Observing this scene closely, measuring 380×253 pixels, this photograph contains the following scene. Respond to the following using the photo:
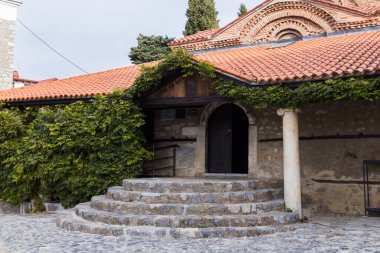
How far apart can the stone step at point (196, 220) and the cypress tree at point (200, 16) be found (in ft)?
57.4

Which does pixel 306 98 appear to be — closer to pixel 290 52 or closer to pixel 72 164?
pixel 290 52

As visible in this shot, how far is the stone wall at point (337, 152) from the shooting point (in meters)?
8.37

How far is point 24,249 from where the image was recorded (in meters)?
5.41

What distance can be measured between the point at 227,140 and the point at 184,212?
3.96 metres

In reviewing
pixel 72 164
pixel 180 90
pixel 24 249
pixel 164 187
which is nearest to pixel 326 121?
pixel 180 90

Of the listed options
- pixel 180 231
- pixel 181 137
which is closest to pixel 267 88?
pixel 180 231

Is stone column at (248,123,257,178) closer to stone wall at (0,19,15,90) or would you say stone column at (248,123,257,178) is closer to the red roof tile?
the red roof tile

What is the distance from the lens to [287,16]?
43.9ft

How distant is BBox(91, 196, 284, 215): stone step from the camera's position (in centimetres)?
679

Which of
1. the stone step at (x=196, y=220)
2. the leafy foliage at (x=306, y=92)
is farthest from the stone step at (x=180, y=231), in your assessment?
the leafy foliage at (x=306, y=92)

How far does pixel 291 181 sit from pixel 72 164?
5100 millimetres

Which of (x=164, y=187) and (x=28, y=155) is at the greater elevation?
(x=28, y=155)

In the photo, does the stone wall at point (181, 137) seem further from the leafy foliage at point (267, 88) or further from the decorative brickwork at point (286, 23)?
the decorative brickwork at point (286, 23)

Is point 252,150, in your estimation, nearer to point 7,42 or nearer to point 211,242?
point 211,242
